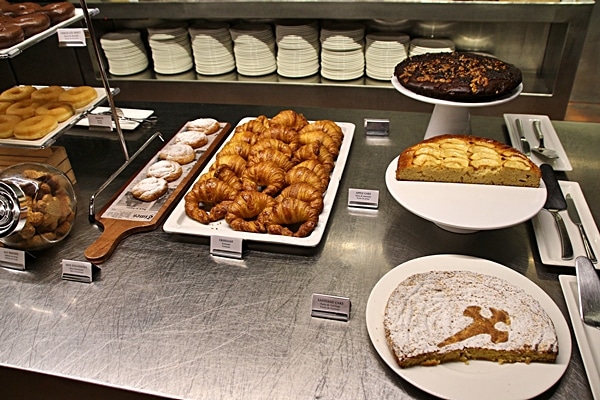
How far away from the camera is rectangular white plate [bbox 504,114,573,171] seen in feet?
5.34

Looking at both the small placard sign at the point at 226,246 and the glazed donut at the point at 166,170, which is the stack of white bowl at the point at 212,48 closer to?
the glazed donut at the point at 166,170

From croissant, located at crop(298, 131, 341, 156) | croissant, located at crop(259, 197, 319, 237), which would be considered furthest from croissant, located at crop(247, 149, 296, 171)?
croissant, located at crop(259, 197, 319, 237)

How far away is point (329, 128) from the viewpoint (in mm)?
1795

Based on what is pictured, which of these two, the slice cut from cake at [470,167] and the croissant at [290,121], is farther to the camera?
the croissant at [290,121]

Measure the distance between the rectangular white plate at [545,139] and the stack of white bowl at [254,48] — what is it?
1549 mm

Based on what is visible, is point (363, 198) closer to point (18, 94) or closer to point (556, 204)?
point (556, 204)

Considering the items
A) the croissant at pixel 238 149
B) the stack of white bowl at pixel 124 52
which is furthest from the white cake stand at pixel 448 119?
the stack of white bowl at pixel 124 52

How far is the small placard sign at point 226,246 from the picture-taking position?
1376 mm

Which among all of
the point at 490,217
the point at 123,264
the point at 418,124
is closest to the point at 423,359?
the point at 490,217

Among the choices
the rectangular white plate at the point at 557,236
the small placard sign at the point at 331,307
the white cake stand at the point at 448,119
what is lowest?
the small placard sign at the point at 331,307

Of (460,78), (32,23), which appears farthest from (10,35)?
(460,78)

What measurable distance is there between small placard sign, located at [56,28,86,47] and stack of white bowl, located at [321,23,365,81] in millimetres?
1501

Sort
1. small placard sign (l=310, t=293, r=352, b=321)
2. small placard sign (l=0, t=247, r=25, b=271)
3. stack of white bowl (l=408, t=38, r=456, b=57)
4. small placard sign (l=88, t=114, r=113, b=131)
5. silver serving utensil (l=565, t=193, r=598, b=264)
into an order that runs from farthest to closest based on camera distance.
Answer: stack of white bowl (l=408, t=38, r=456, b=57), small placard sign (l=88, t=114, r=113, b=131), small placard sign (l=0, t=247, r=25, b=271), silver serving utensil (l=565, t=193, r=598, b=264), small placard sign (l=310, t=293, r=352, b=321)

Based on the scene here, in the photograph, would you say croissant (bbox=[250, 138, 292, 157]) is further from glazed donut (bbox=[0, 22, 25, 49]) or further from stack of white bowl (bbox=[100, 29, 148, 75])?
stack of white bowl (bbox=[100, 29, 148, 75])
